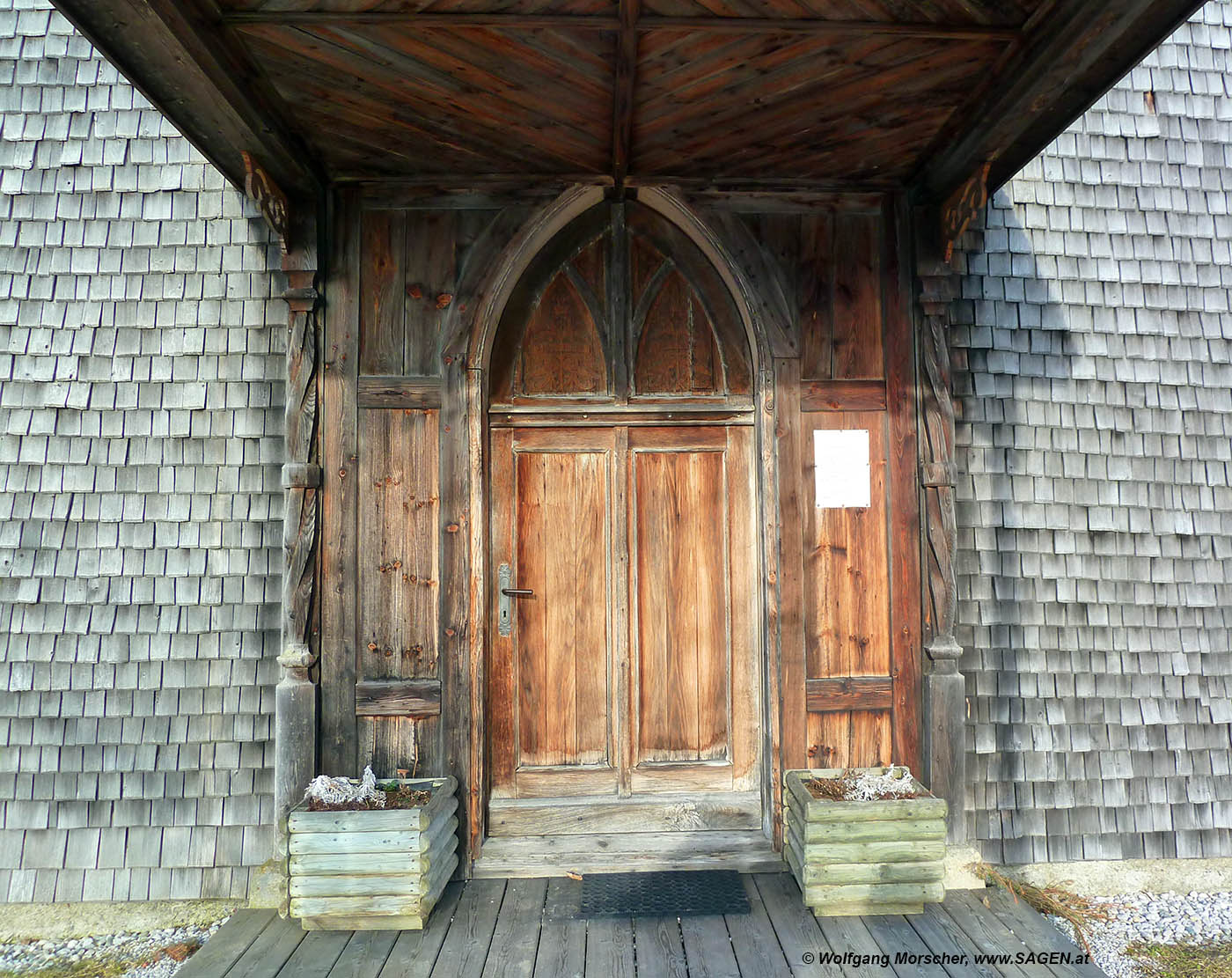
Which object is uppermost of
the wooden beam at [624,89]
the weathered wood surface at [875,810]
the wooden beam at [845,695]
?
the wooden beam at [624,89]

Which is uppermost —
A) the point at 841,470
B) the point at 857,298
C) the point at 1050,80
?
the point at 1050,80

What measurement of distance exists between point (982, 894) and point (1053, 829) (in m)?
0.81

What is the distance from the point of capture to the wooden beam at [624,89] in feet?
7.22

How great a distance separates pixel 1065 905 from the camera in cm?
333

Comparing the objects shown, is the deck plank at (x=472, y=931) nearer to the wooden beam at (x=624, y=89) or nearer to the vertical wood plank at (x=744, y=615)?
the vertical wood plank at (x=744, y=615)

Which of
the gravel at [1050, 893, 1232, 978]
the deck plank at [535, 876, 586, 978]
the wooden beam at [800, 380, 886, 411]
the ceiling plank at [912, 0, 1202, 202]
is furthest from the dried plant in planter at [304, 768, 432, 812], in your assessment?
the ceiling plank at [912, 0, 1202, 202]

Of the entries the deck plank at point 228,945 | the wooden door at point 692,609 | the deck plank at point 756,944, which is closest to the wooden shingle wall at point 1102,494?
the wooden door at point 692,609

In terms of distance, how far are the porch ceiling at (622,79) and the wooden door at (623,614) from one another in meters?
1.19

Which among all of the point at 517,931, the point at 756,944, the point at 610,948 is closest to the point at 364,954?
the point at 517,931

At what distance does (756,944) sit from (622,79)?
9.50 ft

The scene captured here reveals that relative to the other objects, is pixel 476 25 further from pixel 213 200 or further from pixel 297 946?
pixel 297 946

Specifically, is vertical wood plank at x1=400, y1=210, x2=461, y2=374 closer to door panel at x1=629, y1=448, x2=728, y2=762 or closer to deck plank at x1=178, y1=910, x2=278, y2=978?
door panel at x1=629, y1=448, x2=728, y2=762

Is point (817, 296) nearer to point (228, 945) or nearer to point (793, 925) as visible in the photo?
point (793, 925)

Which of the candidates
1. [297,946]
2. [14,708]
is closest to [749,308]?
[297,946]
